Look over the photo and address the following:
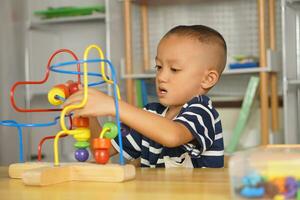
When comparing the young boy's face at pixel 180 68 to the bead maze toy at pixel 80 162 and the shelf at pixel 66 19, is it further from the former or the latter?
the shelf at pixel 66 19

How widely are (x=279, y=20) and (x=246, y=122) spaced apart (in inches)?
23.6

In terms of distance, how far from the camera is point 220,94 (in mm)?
3373

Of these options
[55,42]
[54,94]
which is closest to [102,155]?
[54,94]

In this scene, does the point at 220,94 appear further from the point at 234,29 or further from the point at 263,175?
the point at 263,175

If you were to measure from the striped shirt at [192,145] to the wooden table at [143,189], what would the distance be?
17 centimetres

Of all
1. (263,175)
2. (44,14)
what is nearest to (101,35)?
(44,14)

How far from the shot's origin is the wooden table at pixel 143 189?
2.43ft

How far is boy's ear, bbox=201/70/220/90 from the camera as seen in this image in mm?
1393

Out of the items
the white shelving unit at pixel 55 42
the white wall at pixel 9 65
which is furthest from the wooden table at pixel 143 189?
the white wall at pixel 9 65

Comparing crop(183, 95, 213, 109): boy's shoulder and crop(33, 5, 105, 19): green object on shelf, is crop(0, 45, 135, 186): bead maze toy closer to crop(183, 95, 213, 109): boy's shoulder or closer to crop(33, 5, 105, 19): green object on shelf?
crop(183, 95, 213, 109): boy's shoulder

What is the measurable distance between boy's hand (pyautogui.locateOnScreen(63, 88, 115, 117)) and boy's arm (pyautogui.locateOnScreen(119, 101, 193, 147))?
25mm

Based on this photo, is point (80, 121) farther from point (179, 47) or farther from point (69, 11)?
point (69, 11)

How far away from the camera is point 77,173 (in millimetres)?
933

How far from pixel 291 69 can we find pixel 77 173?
2.31 m
